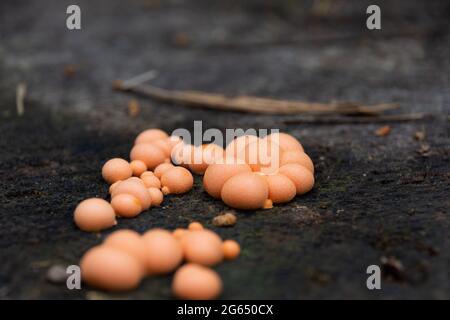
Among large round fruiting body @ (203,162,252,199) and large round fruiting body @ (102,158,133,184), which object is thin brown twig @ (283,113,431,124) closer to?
large round fruiting body @ (203,162,252,199)

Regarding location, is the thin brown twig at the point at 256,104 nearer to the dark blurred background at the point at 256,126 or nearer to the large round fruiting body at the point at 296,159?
the dark blurred background at the point at 256,126

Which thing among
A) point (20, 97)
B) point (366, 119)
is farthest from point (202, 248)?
point (20, 97)

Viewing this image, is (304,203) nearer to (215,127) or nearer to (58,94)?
(215,127)

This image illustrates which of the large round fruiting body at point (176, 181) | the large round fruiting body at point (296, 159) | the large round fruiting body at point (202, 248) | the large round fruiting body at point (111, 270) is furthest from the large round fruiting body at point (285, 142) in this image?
the large round fruiting body at point (111, 270)

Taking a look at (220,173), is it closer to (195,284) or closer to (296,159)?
(296,159)

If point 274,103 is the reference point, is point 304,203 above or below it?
below

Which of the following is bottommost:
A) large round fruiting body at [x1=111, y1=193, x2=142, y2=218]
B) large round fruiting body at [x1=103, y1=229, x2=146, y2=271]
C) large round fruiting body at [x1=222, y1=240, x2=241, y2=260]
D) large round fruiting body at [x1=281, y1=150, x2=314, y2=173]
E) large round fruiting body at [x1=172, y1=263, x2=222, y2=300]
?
large round fruiting body at [x1=172, y1=263, x2=222, y2=300]

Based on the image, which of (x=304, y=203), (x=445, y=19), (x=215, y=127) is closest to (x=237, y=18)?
(x=445, y=19)

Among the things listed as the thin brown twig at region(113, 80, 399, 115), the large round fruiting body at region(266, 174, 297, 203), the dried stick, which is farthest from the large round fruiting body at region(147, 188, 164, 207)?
the dried stick
